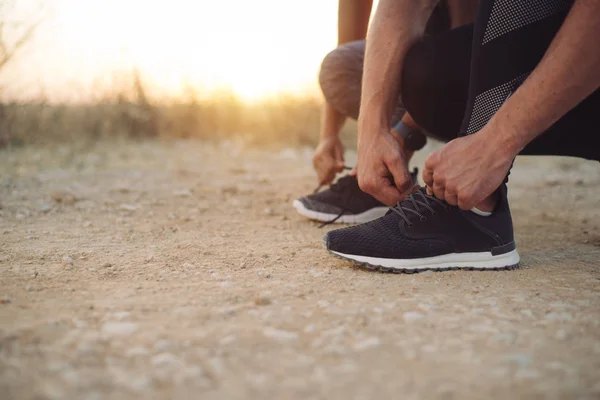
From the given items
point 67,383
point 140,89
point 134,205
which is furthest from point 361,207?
point 140,89

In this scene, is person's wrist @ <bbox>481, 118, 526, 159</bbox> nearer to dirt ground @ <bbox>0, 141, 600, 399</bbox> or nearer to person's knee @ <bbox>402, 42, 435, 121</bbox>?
dirt ground @ <bbox>0, 141, 600, 399</bbox>

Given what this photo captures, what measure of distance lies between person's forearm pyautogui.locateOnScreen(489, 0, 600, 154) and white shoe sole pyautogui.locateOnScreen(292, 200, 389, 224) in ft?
3.12

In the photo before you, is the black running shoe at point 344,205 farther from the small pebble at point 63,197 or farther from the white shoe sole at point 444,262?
the small pebble at point 63,197

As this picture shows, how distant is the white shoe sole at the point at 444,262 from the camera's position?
1474 mm

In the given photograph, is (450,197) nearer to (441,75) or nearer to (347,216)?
(441,75)

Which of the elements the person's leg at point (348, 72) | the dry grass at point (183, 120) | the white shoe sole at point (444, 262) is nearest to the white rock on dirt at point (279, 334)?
the white shoe sole at point (444, 262)

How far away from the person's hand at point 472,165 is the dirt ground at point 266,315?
252 millimetres

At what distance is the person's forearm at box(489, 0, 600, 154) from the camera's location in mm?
1146

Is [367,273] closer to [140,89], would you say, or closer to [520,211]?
[520,211]

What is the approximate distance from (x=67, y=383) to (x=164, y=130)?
20.3 feet

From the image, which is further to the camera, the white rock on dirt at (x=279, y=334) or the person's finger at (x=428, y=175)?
the person's finger at (x=428, y=175)

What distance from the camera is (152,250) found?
69.2 inches

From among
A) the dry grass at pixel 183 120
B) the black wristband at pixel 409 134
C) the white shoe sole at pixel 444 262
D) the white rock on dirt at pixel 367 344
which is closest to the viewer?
the white rock on dirt at pixel 367 344

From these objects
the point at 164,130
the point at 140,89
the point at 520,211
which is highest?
the point at 140,89
